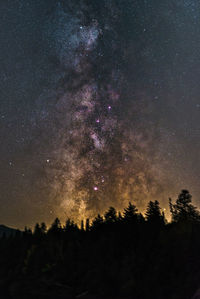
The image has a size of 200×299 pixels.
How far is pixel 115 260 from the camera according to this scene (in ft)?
127

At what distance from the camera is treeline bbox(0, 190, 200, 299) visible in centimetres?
3028

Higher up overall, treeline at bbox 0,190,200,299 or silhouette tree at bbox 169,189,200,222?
silhouette tree at bbox 169,189,200,222

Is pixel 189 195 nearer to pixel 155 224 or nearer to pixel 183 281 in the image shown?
pixel 155 224

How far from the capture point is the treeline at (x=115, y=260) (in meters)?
30.3

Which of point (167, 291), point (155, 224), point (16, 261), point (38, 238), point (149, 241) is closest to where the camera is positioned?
point (167, 291)

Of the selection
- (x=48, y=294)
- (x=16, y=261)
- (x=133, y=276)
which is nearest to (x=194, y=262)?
(x=133, y=276)

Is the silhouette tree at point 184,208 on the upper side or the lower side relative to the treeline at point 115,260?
upper

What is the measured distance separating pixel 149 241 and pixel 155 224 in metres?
6.56

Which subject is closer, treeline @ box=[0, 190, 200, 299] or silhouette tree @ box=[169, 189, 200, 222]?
treeline @ box=[0, 190, 200, 299]

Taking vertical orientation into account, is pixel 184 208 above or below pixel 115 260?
above

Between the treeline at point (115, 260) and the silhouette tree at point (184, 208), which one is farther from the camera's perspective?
the silhouette tree at point (184, 208)

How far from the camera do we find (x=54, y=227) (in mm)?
67375

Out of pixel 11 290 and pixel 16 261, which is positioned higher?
pixel 16 261

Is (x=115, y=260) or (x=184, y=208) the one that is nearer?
(x=115, y=260)
